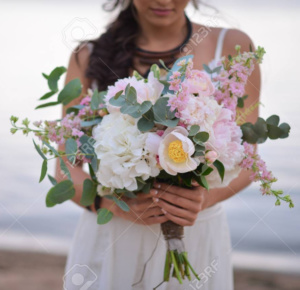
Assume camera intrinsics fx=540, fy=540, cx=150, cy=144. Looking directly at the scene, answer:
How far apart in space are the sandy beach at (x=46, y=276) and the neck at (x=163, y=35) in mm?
2259

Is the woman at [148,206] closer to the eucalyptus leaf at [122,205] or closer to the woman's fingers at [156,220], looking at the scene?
the woman's fingers at [156,220]

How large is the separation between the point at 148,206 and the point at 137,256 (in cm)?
24

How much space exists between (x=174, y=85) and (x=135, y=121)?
153mm


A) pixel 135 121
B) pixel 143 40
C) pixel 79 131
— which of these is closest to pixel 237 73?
pixel 135 121

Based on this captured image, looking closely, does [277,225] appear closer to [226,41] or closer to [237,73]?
[226,41]

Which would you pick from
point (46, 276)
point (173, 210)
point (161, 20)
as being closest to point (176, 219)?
point (173, 210)

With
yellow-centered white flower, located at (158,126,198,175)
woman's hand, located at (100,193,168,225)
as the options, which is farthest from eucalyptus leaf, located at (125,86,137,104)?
woman's hand, located at (100,193,168,225)

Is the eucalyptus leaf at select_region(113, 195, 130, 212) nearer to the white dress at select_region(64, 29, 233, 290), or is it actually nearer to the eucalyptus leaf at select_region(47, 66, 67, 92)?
the white dress at select_region(64, 29, 233, 290)

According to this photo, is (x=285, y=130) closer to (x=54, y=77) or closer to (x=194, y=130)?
(x=194, y=130)

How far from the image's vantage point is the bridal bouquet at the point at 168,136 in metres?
1.39

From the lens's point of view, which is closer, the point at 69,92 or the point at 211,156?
the point at 211,156

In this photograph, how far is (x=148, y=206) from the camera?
165 cm

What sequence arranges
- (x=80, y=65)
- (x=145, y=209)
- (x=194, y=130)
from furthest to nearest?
1. (x=80, y=65)
2. (x=145, y=209)
3. (x=194, y=130)

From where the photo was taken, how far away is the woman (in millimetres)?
1691
